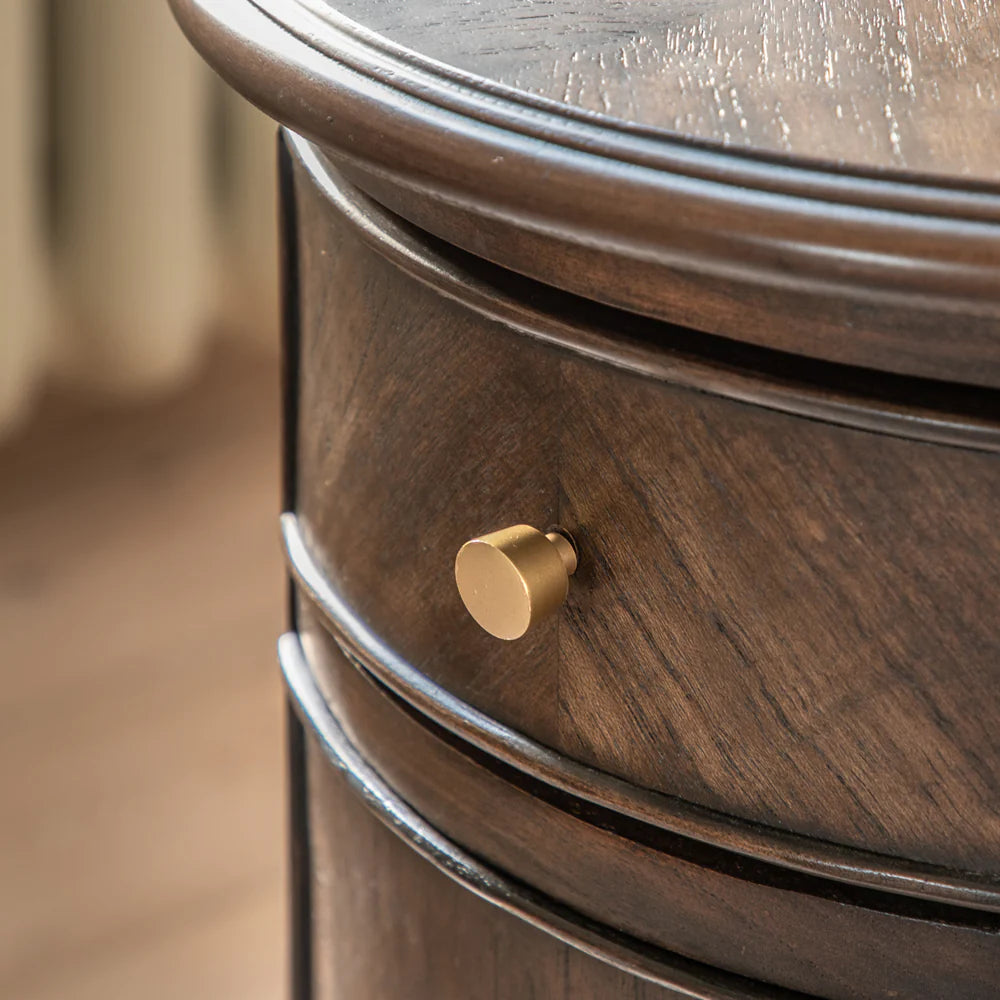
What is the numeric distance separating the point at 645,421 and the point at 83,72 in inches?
40.7

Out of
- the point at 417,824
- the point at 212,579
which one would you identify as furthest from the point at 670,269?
the point at 212,579

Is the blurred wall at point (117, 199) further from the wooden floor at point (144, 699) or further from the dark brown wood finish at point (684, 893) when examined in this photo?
the dark brown wood finish at point (684, 893)

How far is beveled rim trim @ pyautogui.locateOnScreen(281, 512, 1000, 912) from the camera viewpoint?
32cm

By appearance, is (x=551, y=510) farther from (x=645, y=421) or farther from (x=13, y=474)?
(x=13, y=474)

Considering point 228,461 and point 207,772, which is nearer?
point 207,772

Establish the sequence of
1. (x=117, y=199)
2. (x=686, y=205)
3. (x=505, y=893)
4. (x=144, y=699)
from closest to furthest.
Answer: (x=686, y=205), (x=505, y=893), (x=144, y=699), (x=117, y=199)

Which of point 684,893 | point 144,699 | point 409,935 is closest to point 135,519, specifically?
point 144,699

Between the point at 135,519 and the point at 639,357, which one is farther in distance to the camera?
the point at 135,519

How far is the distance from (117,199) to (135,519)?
292 millimetres

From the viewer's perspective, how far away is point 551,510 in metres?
0.35

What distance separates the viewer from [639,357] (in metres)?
0.31

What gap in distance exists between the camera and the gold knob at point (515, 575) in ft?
1.10

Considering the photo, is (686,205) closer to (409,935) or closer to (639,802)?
(639,802)

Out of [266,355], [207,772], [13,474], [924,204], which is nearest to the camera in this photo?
[924,204]
